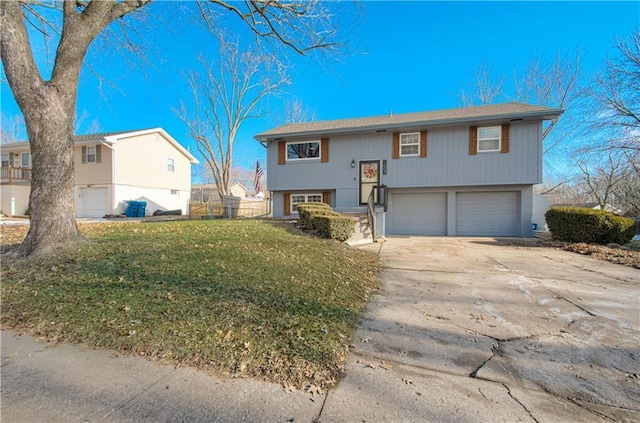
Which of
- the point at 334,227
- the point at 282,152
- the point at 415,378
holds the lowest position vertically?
the point at 415,378

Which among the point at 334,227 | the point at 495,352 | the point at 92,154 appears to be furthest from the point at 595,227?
the point at 92,154

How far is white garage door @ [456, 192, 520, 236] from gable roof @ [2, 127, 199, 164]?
19.2m

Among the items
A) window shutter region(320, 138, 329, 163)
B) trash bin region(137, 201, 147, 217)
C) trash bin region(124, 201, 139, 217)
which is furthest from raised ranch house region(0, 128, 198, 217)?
window shutter region(320, 138, 329, 163)

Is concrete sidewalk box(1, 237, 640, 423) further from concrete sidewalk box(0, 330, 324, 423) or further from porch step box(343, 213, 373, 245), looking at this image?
porch step box(343, 213, 373, 245)

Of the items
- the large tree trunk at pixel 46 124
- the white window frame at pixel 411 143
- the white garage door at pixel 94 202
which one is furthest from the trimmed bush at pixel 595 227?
the white garage door at pixel 94 202

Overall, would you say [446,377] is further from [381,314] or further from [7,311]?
[7,311]

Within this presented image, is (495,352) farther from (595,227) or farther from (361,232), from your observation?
(595,227)

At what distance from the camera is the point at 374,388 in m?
2.07

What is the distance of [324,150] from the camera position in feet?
44.3

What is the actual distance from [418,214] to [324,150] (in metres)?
5.20

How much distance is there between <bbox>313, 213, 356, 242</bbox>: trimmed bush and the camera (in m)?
7.81

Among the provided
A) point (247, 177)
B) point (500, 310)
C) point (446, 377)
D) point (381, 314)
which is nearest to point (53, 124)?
point (381, 314)

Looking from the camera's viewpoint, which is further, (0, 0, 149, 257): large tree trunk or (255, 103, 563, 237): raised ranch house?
(255, 103, 563, 237): raised ranch house

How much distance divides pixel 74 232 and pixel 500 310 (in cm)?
691
